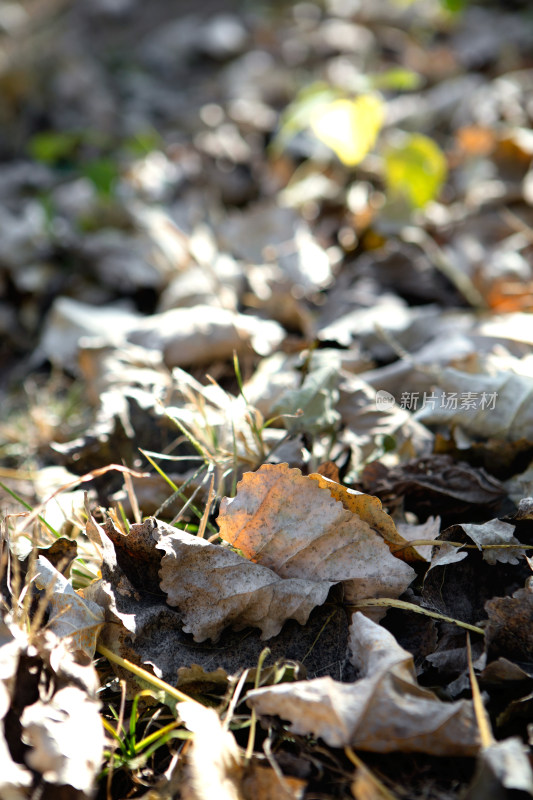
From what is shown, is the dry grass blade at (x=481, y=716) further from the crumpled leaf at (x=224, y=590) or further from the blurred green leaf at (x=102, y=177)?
the blurred green leaf at (x=102, y=177)

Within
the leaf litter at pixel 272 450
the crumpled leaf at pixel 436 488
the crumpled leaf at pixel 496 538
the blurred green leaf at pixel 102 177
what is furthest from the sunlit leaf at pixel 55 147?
the crumpled leaf at pixel 496 538

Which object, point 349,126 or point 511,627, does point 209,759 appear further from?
point 349,126

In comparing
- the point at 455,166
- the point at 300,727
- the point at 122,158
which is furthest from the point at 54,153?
the point at 300,727

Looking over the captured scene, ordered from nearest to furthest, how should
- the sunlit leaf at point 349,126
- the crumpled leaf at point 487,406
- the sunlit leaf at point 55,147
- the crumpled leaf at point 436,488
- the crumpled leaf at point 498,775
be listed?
the crumpled leaf at point 498,775 < the crumpled leaf at point 436,488 < the crumpled leaf at point 487,406 < the sunlit leaf at point 349,126 < the sunlit leaf at point 55,147

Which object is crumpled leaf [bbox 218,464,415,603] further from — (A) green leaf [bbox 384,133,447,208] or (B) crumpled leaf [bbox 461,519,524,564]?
(A) green leaf [bbox 384,133,447,208]

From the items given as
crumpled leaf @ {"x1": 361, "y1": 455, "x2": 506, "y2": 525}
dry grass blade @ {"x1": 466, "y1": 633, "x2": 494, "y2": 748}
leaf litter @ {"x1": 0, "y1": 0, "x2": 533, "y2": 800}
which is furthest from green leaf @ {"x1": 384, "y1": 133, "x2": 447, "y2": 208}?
dry grass blade @ {"x1": 466, "y1": 633, "x2": 494, "y2": 748}
